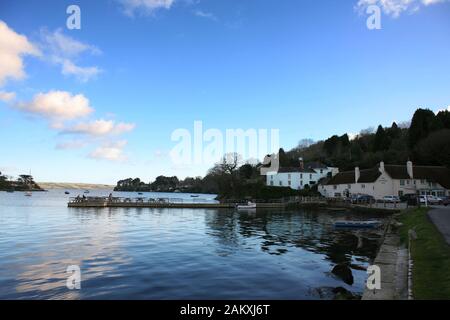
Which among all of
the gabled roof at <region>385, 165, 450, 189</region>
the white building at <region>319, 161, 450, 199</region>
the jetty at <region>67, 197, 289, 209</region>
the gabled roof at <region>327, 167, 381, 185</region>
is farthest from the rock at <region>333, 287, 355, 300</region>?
the gabled roof at <region>327, 167, 381, 185</region>

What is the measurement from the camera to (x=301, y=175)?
110 m

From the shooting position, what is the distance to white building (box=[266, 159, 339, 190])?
10919 centimetres

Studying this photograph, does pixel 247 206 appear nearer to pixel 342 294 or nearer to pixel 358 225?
pixel 358 225

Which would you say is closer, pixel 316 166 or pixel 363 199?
pixel 363 199

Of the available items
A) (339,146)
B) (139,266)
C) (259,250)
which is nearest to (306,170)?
(339,146)

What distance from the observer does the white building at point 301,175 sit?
109188 mm

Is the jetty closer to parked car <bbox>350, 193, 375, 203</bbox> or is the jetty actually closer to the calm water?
parked car <bbox>350, 193, 375, 203</bbox>

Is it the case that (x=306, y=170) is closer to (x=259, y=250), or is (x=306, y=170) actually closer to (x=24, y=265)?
(x=259, y=250)

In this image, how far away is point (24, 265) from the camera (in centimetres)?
2148

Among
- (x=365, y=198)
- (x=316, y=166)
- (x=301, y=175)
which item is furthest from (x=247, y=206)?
(x=316, y=166)

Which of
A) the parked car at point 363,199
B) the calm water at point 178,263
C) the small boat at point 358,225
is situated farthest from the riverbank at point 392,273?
the parked car at point 363,199
